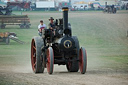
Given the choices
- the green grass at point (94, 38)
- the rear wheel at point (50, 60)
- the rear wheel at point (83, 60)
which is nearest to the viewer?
the rear wheel at point (50, 60)

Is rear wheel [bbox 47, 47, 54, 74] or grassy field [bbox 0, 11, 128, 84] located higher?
rear wheel [bbox 47, 47, 54, 74]

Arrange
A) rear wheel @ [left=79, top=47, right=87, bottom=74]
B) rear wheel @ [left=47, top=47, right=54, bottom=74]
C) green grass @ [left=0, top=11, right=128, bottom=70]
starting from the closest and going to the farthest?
rear wheel @ [left=47, top=47, right=54, bottom=74] → rear wheel @ [left=79, top=47, right=87, bottom=74] → green grass @ [left=0, top=11, right=128, bottom=70]

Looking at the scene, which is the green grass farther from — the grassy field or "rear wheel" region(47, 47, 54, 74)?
"rear wheel" region(47, 47, 54, 74)

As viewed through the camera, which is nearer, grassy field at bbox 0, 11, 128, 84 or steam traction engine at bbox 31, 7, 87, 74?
steam traction engine at bbox 31, 7, 87, 74

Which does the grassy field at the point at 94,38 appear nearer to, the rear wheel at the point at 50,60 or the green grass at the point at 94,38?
the green grass at the point at 94,38

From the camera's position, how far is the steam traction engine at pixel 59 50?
12.6 m

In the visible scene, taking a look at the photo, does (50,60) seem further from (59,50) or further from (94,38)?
(94,38)

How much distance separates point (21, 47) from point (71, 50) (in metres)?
16.1

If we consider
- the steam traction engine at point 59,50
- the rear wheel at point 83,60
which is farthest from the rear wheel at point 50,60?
the rear wheel at point 83,60

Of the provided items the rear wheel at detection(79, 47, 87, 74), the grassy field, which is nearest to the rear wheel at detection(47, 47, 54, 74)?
the rear wheel at detection(79, 47, 87, 74)

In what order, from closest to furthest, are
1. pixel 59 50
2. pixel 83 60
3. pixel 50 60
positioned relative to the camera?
pixel 50 60 → pixel 83 60 → pixel 59 50

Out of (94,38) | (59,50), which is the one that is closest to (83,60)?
(59,50)

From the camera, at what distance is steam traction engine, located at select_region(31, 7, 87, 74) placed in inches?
496

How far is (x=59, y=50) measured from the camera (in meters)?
12.7
